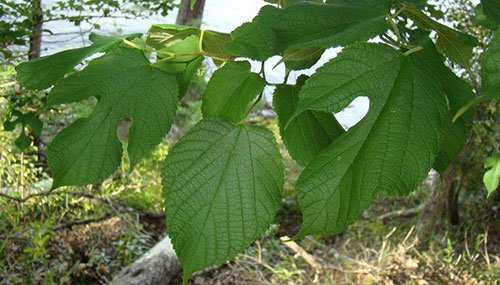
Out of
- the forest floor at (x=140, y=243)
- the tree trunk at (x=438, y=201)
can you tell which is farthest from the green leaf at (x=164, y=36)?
the tree trunk at (x=438, y=201)

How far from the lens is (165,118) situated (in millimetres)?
438

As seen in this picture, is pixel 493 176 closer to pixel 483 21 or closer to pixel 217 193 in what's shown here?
pixel 483 21

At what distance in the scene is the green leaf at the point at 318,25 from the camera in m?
0.39

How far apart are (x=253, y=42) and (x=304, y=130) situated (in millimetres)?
94

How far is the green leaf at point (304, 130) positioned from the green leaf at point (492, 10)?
0.22 meters

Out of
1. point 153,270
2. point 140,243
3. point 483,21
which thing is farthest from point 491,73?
point 140,243

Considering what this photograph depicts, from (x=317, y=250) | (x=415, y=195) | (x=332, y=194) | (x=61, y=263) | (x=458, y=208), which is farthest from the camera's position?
(x=415, y=195)

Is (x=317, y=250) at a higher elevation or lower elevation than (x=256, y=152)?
lower

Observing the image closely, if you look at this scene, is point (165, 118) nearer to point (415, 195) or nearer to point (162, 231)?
point (162, 231)

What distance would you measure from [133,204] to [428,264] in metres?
1.98

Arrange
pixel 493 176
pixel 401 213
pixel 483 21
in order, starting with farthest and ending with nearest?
pixel 401 213 → pixel 493 176 → pixel 483 21

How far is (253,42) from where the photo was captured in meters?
0.41

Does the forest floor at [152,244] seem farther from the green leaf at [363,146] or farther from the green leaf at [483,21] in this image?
the green leaf at [363,146]

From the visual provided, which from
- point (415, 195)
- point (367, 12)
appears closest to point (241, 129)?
point (367, 12)
